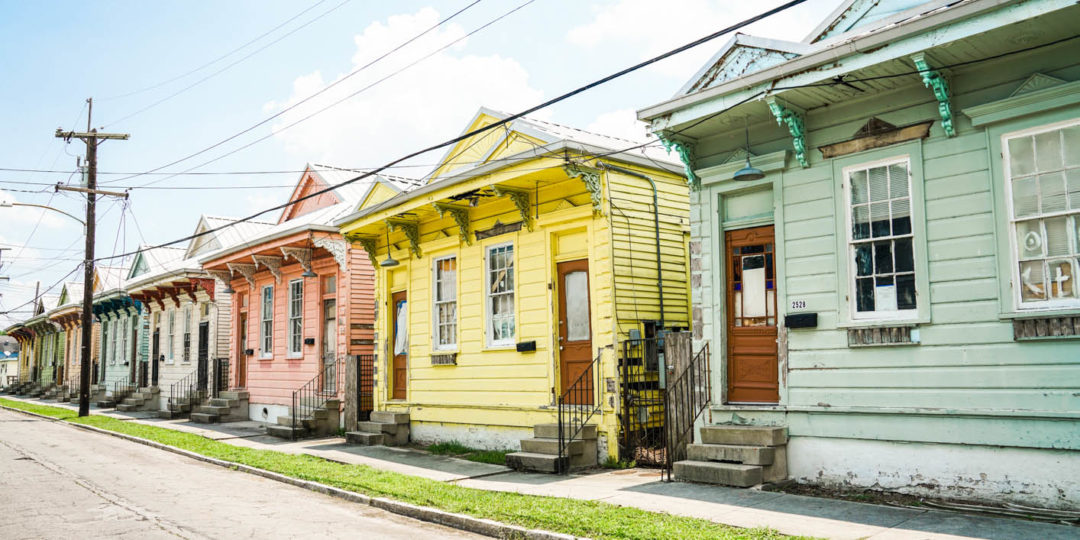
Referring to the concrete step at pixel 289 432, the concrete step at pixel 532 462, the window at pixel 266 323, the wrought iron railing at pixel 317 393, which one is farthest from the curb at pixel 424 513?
the window at pixel 266 323

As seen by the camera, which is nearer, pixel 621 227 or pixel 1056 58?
pixel 1056 58

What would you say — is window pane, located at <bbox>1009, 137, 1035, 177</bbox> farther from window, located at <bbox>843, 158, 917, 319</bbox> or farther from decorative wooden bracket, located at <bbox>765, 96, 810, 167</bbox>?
decorative wooden bracket, located at <bbox>765, 96, 810, 167</bbox>

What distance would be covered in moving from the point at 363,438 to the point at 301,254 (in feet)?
19.1

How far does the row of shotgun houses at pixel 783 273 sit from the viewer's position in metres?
7.75

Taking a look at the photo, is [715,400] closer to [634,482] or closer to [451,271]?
[634,482]

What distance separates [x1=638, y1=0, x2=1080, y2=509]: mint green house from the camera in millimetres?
7613

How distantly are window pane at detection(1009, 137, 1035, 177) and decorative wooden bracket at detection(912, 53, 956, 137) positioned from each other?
60 cm

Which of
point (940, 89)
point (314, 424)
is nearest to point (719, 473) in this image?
point (940, 89)

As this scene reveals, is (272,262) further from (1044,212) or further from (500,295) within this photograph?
(1044,212)

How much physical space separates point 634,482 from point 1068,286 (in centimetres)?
532

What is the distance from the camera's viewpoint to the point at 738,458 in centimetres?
941

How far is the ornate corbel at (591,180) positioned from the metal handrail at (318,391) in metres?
8.72

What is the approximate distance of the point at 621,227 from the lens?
40.9 feet

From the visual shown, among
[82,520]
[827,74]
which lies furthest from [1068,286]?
[82,520]
